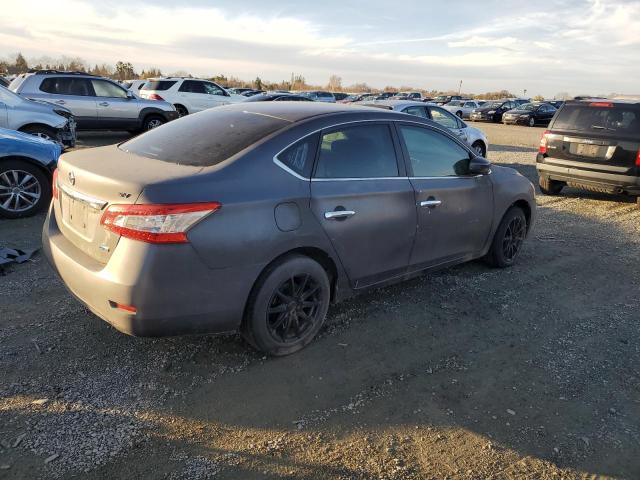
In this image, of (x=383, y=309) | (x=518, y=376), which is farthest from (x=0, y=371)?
→ (x=518, y=376)

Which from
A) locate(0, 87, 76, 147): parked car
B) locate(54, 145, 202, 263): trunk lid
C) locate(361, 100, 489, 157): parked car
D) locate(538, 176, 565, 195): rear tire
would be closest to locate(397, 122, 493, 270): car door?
locate(54, 145, 202, 263): trunk lid

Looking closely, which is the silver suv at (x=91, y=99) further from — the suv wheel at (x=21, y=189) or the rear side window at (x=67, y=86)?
the suv wheel at (x=21, y=189)

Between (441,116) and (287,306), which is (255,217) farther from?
(441,116)

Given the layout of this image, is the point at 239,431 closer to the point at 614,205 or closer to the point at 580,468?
the point at 580,468

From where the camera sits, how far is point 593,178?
340 inches

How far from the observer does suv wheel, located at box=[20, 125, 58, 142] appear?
31.0 feet

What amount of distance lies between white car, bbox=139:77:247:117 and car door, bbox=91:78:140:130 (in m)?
2.95

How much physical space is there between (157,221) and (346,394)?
60.6 inches

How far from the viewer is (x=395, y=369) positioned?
346 centimetres

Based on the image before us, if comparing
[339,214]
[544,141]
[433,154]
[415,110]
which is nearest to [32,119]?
[415,110]

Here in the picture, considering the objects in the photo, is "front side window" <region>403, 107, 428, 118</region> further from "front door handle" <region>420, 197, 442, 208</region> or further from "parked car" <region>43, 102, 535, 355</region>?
"front door handle" <region>420, 197, 442, 208</region>

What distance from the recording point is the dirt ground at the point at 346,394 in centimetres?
260

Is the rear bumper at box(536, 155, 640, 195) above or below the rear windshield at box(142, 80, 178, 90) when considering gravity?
below

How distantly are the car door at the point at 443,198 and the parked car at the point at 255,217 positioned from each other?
0.05ft
